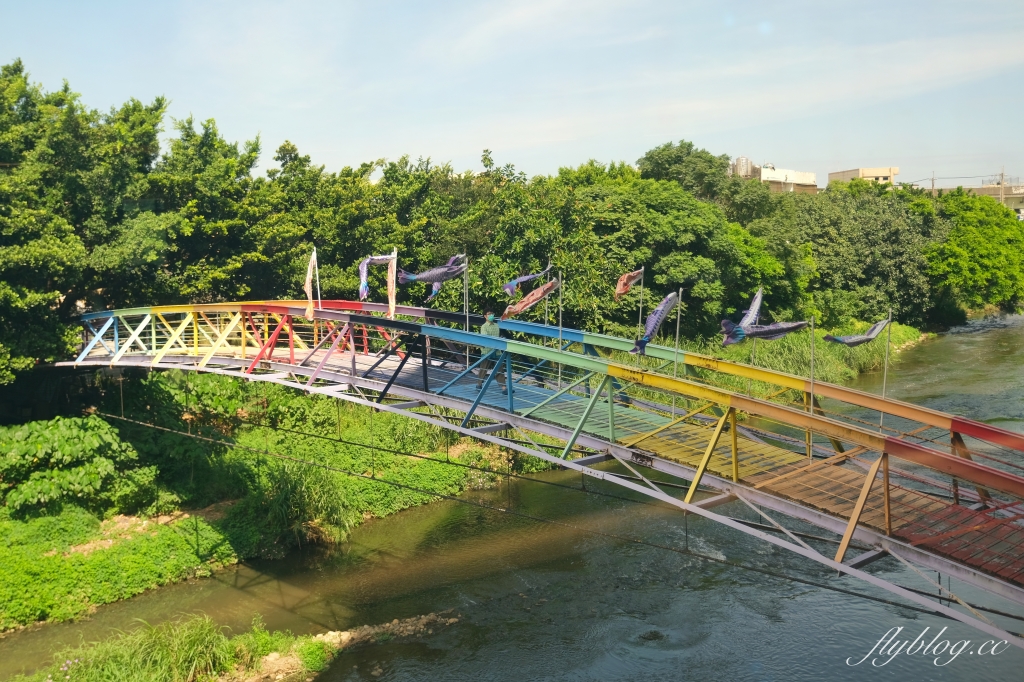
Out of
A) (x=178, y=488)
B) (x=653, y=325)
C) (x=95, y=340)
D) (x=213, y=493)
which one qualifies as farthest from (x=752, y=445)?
(x=95, y=340)

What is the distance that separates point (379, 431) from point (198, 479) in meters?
5.62

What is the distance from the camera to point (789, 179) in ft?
304

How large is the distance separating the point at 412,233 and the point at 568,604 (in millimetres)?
19521

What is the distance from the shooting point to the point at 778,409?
10.6 m

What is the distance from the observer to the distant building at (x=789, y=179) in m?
85.3

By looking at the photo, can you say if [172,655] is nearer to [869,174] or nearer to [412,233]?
[412,233]

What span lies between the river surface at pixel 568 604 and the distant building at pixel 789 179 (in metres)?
68.1

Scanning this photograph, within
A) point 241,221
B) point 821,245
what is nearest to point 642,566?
point 241,221

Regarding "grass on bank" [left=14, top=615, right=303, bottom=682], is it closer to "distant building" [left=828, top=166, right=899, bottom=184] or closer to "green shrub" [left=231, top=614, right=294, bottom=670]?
"green shrub" [left=231, top=614, right=294, bottom=670]

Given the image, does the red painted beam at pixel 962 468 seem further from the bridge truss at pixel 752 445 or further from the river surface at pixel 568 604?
the river surface at pixel 568 604

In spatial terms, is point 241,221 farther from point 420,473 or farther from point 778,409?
point 778,409

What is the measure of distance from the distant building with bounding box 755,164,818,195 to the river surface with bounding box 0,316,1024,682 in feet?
224

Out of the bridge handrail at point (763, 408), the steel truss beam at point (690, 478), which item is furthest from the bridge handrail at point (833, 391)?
the steel truss beam at point (690, 478)

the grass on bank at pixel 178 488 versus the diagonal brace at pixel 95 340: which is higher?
the diagonal brace at pixel 95 340
